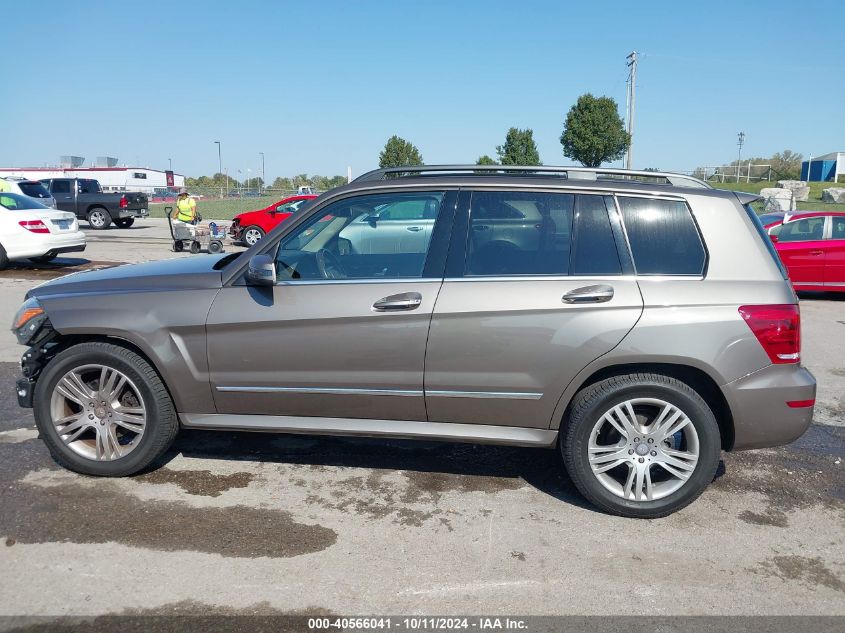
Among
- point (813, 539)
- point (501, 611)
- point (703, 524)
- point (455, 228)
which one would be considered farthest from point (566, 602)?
point (455, 228)

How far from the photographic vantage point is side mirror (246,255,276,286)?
3.87 meters

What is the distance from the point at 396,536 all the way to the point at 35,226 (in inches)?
486

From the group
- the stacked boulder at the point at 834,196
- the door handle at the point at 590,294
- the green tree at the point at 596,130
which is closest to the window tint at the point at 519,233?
the door handle at the point at 590,294

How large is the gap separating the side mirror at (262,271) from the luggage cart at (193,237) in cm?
1261

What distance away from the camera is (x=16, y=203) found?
13.7 meters

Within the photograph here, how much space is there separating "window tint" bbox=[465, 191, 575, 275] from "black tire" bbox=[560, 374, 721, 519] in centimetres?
71

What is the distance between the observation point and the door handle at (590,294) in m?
→ 3.71

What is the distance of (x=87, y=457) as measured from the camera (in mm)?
4203

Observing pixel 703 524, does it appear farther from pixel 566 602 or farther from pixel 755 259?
pixel 755 259

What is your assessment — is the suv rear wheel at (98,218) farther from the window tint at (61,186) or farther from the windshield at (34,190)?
the windshield at (34,190)

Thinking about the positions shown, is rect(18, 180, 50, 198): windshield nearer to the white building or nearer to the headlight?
the headlight

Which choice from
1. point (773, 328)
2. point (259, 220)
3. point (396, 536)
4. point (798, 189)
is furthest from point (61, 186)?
point (798, 189)

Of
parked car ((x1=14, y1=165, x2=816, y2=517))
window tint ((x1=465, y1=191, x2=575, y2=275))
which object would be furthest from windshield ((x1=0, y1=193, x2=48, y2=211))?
window tint ((x1=465, y1=191, x2=575, y2=275))

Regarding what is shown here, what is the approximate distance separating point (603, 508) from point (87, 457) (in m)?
3.04
